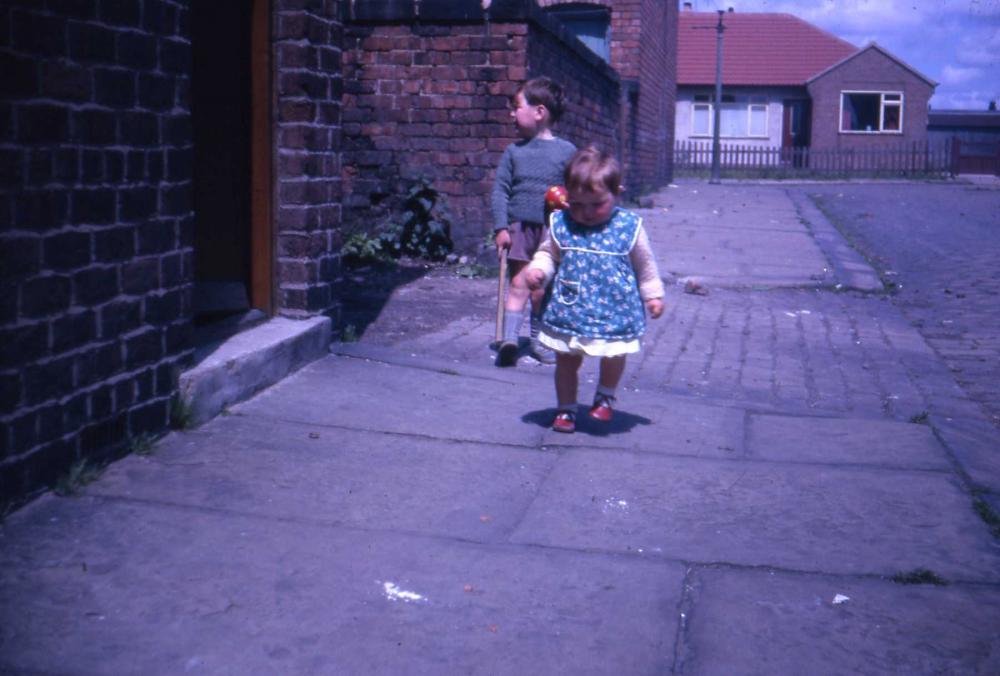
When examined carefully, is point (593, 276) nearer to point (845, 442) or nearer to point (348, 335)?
point (845, 442)

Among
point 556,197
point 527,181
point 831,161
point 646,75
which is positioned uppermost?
point 646,75

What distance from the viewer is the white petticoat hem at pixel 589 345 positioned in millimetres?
4637

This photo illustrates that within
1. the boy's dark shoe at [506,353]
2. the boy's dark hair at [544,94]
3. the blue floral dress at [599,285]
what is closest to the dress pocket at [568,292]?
the blue floral dress at [599,285]

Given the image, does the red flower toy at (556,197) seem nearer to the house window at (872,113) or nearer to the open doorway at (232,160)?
the open doorway at (232,160)

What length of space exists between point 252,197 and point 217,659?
3.52 metres

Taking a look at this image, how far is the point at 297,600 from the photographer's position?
2945 mm

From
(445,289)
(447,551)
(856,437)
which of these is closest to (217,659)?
(447,551)

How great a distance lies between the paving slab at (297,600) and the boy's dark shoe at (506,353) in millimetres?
2687

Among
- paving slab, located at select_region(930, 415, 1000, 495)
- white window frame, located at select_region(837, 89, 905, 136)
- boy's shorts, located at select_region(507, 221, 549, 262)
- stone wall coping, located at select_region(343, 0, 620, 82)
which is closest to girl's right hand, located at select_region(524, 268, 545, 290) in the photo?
boy's shorts, located at select_region(507, 221, 549, 262)

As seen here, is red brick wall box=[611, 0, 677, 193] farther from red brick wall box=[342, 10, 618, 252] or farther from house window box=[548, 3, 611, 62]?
red brick wall box=[342, 10, 618, 252]

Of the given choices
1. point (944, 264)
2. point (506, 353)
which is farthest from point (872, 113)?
point (506, 353)

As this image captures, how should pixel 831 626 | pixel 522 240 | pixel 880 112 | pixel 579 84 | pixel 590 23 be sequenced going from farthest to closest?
1. pixel 880 112
2. pixel 590 23
3. pixel 579 84
4. pixel 522 240
5. pixel 831 626

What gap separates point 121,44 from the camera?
3904 millimetres

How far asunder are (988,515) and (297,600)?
7.83 feet
